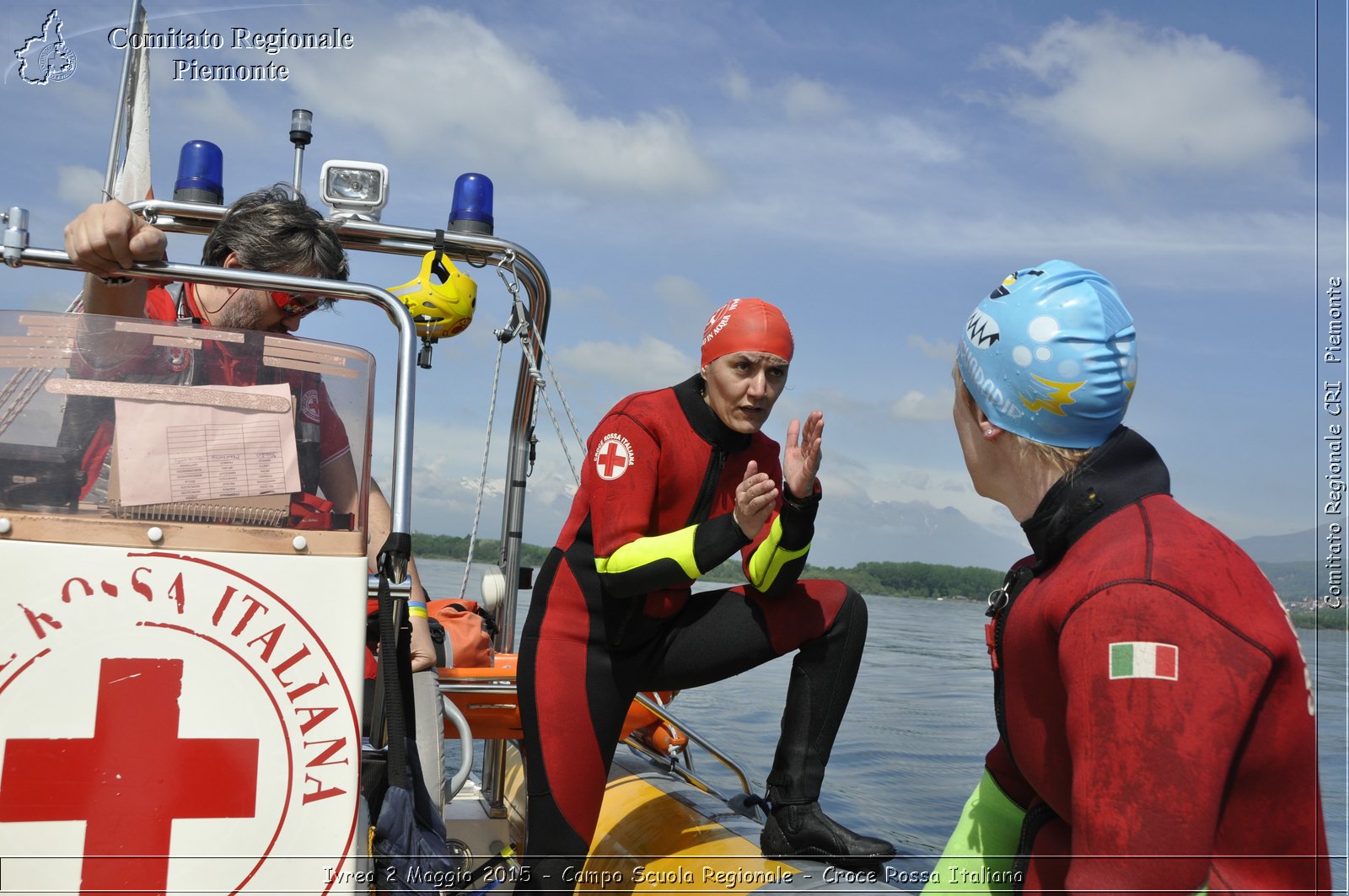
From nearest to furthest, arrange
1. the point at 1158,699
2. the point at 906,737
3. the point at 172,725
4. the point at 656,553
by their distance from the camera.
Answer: the point at 1158,699, the point at 172,725, the point at 656,553, the point at 906,737

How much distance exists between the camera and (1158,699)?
1.08 m

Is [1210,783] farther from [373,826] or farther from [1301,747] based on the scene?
[373,826]

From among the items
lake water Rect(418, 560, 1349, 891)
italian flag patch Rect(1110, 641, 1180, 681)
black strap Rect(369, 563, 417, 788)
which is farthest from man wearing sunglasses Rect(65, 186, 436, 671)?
lake water Rect(418, 560, 1349, 891)

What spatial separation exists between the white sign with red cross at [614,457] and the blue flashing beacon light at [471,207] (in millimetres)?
1080

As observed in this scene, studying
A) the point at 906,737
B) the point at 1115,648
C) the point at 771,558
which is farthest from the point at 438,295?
the point at 906,737

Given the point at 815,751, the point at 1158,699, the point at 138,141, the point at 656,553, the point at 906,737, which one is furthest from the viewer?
the point at 906,737

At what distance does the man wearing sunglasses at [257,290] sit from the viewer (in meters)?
1.70

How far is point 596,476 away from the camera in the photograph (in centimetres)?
264

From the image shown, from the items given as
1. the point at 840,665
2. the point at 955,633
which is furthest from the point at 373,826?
the point at 955,633

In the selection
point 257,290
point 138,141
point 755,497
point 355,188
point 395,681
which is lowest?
point 395,681

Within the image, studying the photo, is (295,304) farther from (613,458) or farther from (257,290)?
(613,458)

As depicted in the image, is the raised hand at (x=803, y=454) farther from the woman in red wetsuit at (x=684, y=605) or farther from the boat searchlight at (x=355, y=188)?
the boat searchlight at (x=355, y=188)

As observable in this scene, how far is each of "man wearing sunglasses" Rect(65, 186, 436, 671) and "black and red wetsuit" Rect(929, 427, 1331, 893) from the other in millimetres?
1090

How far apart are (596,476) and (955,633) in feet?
58.9
